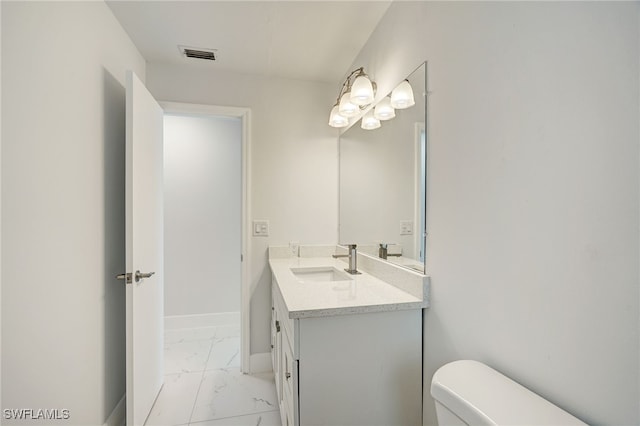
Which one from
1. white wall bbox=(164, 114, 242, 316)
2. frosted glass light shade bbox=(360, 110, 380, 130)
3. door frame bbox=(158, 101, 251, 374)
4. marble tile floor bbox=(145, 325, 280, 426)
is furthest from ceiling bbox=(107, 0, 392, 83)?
marble tile floor bbox=(145, 325, 280, 426)

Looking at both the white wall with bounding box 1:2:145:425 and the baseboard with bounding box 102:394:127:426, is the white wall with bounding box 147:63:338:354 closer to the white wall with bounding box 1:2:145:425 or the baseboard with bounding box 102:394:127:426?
the white wall with bounding box 1:2:145:425

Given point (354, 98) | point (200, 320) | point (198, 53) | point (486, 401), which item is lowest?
point (200, 320)

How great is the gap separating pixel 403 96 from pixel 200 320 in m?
2.86

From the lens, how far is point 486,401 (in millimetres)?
670

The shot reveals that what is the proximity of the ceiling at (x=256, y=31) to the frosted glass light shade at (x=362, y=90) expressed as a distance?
0.37m

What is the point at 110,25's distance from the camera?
59.1 inches

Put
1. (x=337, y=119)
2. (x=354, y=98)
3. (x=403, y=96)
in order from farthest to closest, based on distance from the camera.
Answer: (x=337, y=119) → (x=354, y=98) → (x=403, y=96)

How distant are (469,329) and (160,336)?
198 centimetres

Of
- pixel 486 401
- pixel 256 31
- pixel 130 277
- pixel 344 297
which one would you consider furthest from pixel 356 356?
pixel 256 31

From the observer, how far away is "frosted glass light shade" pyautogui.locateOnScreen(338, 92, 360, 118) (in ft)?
5.85

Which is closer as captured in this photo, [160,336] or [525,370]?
[525,370]

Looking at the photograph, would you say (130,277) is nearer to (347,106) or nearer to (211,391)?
(211,391)

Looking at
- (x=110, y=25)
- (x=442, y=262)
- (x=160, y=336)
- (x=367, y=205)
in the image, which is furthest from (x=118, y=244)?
(x=442, y=262)

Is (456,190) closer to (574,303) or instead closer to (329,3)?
(574,303)
